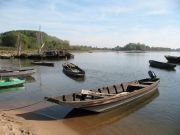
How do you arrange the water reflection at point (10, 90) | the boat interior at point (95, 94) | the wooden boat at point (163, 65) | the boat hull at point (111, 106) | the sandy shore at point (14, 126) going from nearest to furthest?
the sandy shore at point (14, 126)
the boat interior at point (95, 94)
the boat hull at point (111, 106)
the water reflection at point (10, 90)
the wooden boat at point (163, 65)

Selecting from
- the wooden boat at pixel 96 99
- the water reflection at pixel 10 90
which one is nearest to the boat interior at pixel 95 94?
the wooden boat at pixel 96 99

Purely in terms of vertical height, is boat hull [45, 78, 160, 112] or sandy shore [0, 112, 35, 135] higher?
boat hull [45, 78, 160, 112]

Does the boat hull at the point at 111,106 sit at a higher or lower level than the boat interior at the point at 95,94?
lower

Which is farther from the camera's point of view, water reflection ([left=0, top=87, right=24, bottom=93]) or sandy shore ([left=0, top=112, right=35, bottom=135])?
water reflection ([left=0, top=87, right=24, bottom=93])

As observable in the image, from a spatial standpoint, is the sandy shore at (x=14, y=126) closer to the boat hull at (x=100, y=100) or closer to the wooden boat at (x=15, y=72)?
the boat hull at (x=100, y=100)

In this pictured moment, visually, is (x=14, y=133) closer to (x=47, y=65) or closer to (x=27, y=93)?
(x=27, y=93)

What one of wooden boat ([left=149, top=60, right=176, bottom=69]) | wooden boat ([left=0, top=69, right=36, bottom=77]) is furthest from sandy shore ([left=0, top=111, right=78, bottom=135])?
wooden boat ([left=149, top=60, right=176, bottom=69])

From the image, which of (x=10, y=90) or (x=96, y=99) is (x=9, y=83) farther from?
(x=96, y=99)

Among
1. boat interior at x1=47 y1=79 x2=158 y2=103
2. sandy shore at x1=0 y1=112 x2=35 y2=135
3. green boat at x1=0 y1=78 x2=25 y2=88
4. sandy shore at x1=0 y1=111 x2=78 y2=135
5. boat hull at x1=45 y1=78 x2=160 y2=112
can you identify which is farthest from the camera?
green boat at x1=0 y1=78 x2=25 y2=88

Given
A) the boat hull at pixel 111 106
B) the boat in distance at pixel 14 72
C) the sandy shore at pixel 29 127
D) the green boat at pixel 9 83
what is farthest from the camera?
the boat in distance at pixel 14 72

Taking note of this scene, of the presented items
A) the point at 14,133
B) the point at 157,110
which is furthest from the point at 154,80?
the point at 14,133

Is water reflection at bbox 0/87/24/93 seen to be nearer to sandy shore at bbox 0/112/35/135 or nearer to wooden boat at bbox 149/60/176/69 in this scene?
sandy shore at bbox 0/112/35/135

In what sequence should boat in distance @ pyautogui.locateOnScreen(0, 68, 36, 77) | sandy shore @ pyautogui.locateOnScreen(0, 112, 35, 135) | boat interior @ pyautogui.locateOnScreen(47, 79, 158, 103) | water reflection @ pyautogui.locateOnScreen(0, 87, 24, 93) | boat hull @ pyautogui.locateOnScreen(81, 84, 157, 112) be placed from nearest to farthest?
1. sandy shore @ pyautogui.locateOnScreen(0, 112, 35, 135)
2. boat interior @ pyautogui.locateOnScreen(47, 79, 158, 103)
3. boat hull @ pyautogui.locateOnScreen(81, 84, 157, 112)
4. water reflection @ pyautogui.locateOnScreen(0, 87, 24, 93)
5. boat in distance @ pyautogui.locateOnScreen(0, 68, 36, 77)

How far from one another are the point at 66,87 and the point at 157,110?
11.6m
